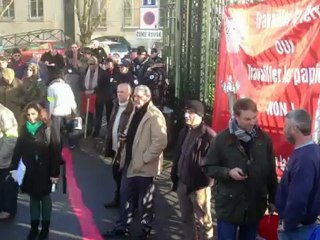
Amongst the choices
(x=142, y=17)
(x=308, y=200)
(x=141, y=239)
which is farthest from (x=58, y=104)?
(x=308, y=200)

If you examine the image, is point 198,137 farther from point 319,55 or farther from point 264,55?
point 319,55

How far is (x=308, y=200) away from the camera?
159 inches

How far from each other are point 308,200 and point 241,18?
261cm

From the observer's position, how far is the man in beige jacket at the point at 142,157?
239 inches

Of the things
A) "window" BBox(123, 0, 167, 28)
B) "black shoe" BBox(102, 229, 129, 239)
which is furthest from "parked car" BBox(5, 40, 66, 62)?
"window" BBox(123, 0, 167, 28)

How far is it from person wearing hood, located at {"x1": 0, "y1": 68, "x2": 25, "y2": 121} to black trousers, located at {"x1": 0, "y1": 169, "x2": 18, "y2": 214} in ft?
6.95

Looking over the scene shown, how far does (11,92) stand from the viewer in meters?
8.97

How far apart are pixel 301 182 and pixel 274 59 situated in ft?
5.52

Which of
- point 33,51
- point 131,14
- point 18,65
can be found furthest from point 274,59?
point 131,14

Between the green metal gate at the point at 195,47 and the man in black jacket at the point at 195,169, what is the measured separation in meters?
2.81

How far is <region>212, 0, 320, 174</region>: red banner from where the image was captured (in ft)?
15.9

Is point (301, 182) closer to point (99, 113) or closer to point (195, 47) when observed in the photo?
point (195, 47)

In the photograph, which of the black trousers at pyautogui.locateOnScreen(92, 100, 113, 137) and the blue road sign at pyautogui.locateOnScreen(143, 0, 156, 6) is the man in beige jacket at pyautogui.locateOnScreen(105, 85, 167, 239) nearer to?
the black trousers at pyautogui.locateOnScreen(92, 100, 113, 137)

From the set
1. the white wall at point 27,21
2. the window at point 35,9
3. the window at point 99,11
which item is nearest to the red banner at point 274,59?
the window at point 99,11
